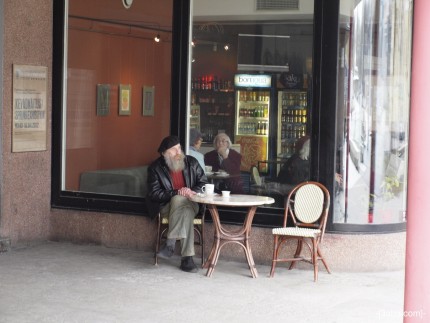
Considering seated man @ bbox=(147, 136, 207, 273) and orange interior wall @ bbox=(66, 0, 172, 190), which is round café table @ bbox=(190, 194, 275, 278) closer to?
seated man @ bbox=(147, 136, 207, 273)

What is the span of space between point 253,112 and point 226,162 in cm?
62

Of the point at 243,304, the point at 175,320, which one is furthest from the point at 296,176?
the point at 175,320

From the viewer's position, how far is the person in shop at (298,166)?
8805 millimetres

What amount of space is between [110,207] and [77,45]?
6.20 ft

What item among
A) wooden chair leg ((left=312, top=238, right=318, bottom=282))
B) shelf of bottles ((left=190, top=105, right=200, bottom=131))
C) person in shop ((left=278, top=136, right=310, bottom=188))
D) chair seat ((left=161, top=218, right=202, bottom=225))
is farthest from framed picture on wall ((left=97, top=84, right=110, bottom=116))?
wooden chair leg ((left=312, top=238, right=318, bottom=282))

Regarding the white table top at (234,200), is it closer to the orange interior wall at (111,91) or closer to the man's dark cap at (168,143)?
the man's dark cap at (168,143)

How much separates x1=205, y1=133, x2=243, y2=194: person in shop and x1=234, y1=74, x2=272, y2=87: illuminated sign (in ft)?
1.86

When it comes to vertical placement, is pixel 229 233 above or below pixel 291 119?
below

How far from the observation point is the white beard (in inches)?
349

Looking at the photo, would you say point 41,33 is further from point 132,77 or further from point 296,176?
point 296,176

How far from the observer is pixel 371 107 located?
8695 millimetres

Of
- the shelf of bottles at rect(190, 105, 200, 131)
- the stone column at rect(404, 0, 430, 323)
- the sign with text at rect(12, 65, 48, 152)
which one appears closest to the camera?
the stone column at rect(404, 0, 430, 323)

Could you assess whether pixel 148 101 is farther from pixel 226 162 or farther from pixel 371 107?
pixel 371 107

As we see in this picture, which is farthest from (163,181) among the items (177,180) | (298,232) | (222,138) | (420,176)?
(420,176)
